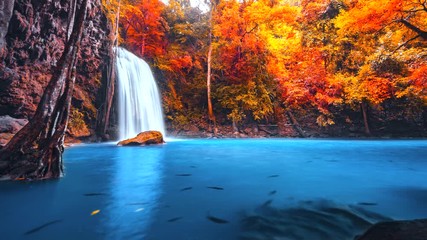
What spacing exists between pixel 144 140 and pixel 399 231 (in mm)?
11971

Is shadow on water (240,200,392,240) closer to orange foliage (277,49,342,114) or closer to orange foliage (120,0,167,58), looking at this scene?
orange foliage (277,49,342,114)

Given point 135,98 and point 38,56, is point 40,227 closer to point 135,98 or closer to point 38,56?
point 38,56

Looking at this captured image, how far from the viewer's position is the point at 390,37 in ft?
50.7

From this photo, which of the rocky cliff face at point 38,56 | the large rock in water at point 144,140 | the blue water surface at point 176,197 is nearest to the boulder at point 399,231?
the blue water surface at point 176,197

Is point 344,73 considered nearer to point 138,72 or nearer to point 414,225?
point 138,72

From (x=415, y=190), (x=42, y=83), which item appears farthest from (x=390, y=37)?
(x=42, y=83)

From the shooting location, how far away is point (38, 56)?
11180mm

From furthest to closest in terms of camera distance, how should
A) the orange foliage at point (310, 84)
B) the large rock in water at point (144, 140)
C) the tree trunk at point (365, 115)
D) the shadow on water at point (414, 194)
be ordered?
the tree trunk at point (365, 115)
the orange foliage at point (310, 84)
the large rock in water at point (144, 140)
the shadow on water at point (414, 194)

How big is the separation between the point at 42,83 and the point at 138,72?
6898 millimetres

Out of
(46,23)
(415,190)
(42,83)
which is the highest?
(46,23)

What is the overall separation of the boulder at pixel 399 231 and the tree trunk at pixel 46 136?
523 centimetres

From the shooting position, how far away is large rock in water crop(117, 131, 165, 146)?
41.5ft

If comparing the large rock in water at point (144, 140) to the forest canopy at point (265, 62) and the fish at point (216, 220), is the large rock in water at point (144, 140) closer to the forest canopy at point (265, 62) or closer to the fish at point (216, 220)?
the forest canopy at point (265, 62)

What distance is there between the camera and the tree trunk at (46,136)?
468cm
